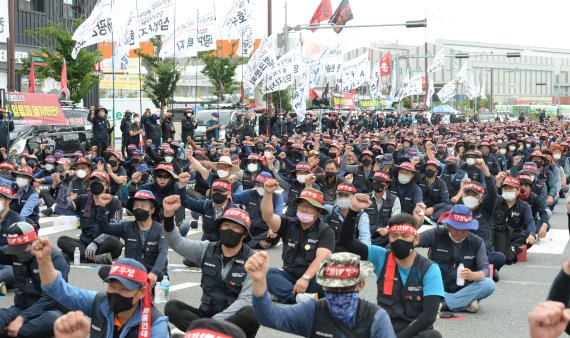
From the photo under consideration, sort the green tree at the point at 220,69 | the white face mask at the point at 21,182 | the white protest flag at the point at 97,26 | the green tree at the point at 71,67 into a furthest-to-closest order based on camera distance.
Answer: the green tree at the point at 220,69
the green tree at the point at 71,67
the white protest flag at the point at 97,26
the white face mask at the point at 21,182

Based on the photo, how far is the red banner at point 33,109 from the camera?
2511 cm

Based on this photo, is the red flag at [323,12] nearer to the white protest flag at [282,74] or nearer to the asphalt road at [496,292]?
the white protest flag at [282,74]

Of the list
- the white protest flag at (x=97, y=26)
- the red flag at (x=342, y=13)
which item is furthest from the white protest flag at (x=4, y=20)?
the red flag at (x=342, y=13)

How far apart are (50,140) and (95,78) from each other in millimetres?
11397

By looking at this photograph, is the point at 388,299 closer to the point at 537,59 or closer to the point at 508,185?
→ the point at 508,185

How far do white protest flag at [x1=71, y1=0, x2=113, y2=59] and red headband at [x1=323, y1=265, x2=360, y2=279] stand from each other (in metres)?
21.3

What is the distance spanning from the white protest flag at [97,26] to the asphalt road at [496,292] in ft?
40.5

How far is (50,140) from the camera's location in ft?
84.7

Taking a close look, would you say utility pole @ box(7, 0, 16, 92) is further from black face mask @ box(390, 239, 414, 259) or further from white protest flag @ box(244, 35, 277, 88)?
black face mask @ box(390, 239, 414, 259)

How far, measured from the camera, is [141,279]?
606 centimetres

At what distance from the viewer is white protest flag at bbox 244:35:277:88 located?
30250mm

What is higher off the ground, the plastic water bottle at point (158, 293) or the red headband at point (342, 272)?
the red headband at point (342, 272)

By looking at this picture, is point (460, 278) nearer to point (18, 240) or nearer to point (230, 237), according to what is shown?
point (230, 237)

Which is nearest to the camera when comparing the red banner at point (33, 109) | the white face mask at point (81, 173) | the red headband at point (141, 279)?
the red headband at point (141, 279)
